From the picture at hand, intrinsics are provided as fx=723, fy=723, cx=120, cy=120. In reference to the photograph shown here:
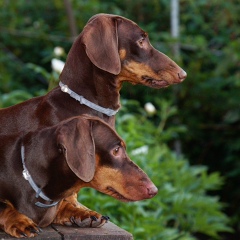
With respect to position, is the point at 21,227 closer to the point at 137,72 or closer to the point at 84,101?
the point at 84,101

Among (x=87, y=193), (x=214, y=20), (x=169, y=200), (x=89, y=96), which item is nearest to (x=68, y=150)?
(x=89, y=96)

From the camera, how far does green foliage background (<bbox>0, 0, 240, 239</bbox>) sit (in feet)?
25.1

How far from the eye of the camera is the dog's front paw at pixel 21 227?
2.74 m

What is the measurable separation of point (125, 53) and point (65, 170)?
2.37ft

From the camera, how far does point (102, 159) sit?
2.74 meters

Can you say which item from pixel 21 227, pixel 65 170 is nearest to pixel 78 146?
pixel 65 170

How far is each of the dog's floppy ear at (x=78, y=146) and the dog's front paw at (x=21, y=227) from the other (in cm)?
32

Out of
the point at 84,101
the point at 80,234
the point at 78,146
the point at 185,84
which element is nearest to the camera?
the point at 78,146

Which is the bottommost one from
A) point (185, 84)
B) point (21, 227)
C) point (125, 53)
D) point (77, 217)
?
point (185, 84)

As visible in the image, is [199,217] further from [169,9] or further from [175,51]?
[169,9]

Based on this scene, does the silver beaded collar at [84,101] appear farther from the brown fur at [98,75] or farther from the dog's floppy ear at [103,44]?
the dog's floppy ear at [103,44]

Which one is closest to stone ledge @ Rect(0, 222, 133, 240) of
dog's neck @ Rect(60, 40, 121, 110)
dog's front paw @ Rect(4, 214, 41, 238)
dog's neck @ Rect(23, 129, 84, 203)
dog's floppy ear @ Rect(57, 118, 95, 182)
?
dog's front paw @ Rect(4, 214, 41, 238)

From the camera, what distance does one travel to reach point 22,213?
2.86 metres

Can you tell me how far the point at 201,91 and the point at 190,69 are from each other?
0.36 metres
